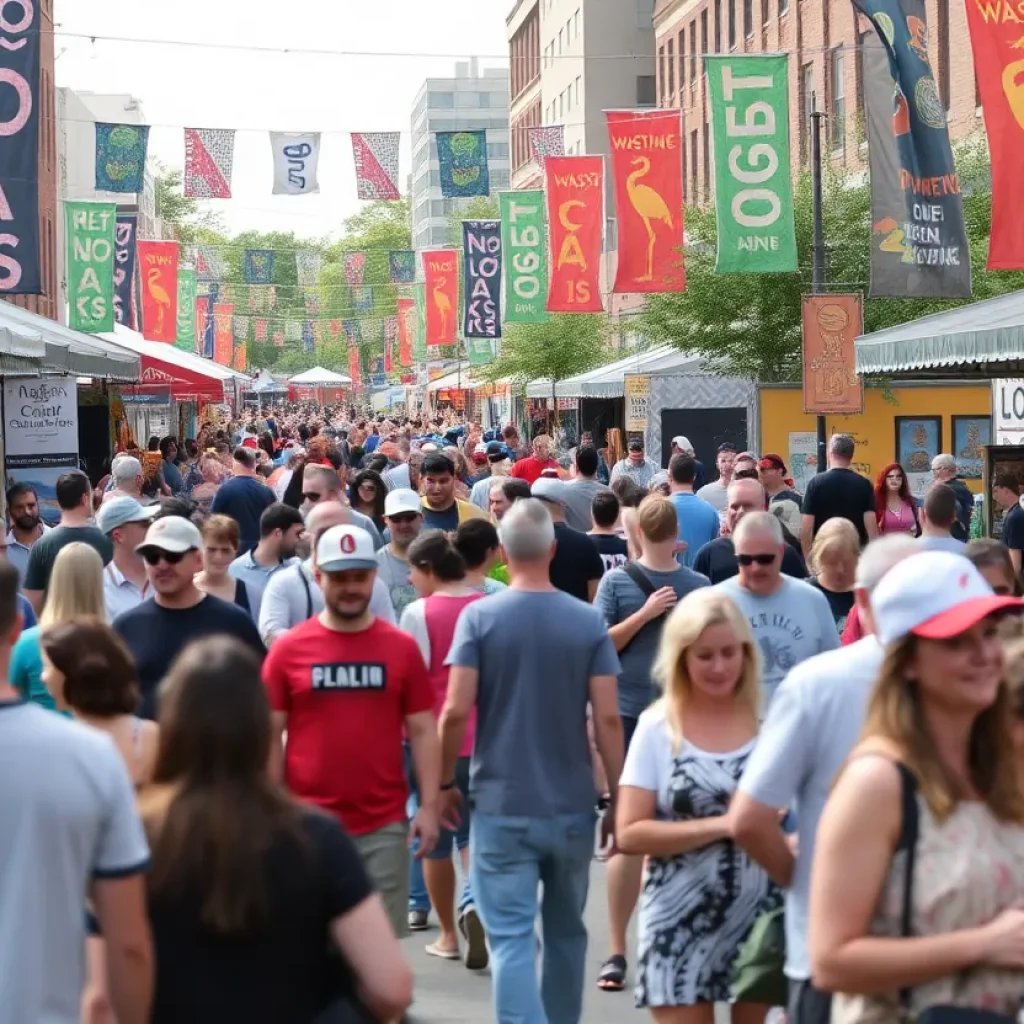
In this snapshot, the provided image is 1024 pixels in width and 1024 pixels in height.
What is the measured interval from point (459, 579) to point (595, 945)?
5.57 ft

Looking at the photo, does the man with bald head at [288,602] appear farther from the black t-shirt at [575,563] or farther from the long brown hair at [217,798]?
the long brown hair at [217,798]

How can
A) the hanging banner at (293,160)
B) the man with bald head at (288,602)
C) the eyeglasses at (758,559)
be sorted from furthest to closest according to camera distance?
the hanging banner at (293,160), the man with bald head at (288,602), the eyeglasses at (758,559)

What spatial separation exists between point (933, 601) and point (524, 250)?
28.0 meters

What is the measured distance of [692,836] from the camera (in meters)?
5.25

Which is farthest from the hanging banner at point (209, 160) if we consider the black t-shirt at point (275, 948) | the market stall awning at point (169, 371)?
the black t-shirt at point (275, 948)

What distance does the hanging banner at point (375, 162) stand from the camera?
96.1ft

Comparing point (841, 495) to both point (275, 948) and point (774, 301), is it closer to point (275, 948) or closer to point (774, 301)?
point (275, 948)

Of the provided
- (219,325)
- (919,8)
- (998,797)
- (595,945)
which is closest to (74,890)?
(998,797)

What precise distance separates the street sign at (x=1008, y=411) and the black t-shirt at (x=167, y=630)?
12677 millimetres

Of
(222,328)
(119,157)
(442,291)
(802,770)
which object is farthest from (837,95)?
(802,770)

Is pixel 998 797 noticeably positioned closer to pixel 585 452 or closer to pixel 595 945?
pixel 595 945

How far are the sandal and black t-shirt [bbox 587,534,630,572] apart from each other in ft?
12.6

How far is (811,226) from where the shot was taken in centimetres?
3034

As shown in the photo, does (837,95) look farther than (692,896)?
Yes
